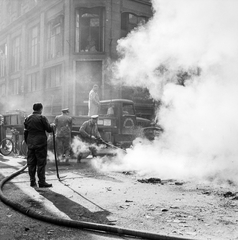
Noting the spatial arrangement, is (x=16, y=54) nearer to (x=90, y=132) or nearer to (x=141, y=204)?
(x=90, y=132)

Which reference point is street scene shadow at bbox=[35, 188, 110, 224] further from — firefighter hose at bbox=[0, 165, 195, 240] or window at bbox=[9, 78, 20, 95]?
window at bbox=[9, 78, 20, 95]

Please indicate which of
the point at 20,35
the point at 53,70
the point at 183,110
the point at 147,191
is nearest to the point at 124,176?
the point at 147,191

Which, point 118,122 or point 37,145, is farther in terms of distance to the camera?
point 118,122

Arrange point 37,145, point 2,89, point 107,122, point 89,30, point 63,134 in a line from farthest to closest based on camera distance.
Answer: point 2,89 < point 89,30 < point 107,122 < point 63,134 < point 37,145

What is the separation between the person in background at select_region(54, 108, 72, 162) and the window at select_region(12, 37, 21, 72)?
2397cm

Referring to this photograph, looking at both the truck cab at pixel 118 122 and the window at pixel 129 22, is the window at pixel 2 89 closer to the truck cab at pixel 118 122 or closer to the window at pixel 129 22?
the window at pixel 129 22

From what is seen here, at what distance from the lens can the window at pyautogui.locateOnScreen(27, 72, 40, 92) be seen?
28053 millimetres

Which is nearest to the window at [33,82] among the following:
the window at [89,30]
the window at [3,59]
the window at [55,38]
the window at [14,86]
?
the window at [14,86]

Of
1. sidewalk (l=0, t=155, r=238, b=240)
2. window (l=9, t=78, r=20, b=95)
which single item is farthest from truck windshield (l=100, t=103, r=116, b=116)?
window (l=9, t=78, r=20, b=95)

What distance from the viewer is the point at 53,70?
84.1 feet

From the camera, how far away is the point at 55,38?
25.5 metres

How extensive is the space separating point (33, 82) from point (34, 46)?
3496 millimetres

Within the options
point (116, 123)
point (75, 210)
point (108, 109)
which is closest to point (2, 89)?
point (108, 109)

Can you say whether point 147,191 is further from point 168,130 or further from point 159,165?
point 168,130
